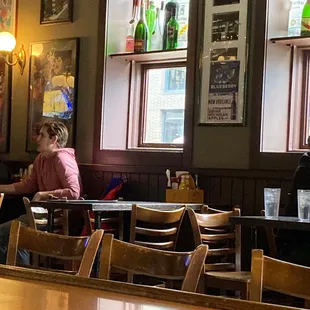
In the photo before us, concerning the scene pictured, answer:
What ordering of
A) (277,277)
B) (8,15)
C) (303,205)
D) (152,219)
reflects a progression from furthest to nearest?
(8,15) < (152,219) < (303,205) < (277,277)

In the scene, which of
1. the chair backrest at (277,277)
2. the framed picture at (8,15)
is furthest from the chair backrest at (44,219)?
the chair backrest at (277,277)

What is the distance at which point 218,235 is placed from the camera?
396 cm

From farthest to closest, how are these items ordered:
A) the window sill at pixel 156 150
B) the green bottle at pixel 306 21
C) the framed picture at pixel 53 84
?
1. the framed picture at pixel 53 84
2. the window sill at pixel 156 150
3. the green bottle at pixel 306 21

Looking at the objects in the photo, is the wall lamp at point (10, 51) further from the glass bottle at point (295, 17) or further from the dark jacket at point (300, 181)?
the dark jacket at point (300, 181)

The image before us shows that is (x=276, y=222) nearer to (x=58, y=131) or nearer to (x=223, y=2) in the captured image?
(x=223, y=2)

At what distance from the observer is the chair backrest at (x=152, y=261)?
1.63 meters

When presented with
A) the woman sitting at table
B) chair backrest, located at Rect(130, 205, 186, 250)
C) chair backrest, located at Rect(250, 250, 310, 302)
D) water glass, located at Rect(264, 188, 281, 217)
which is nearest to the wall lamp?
the woman sitting at table

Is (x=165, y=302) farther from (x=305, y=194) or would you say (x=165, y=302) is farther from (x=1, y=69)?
(x=1, y=69)

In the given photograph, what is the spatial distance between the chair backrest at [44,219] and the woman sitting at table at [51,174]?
0.11 m

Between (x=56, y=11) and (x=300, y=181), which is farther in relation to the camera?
(x=56, y=11)

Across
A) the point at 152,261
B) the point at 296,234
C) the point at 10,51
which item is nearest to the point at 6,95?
the point at 10,51

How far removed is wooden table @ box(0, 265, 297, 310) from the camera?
1.30m

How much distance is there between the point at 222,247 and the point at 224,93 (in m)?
1.12

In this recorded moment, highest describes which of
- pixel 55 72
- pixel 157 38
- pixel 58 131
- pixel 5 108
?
pixel 157 38
